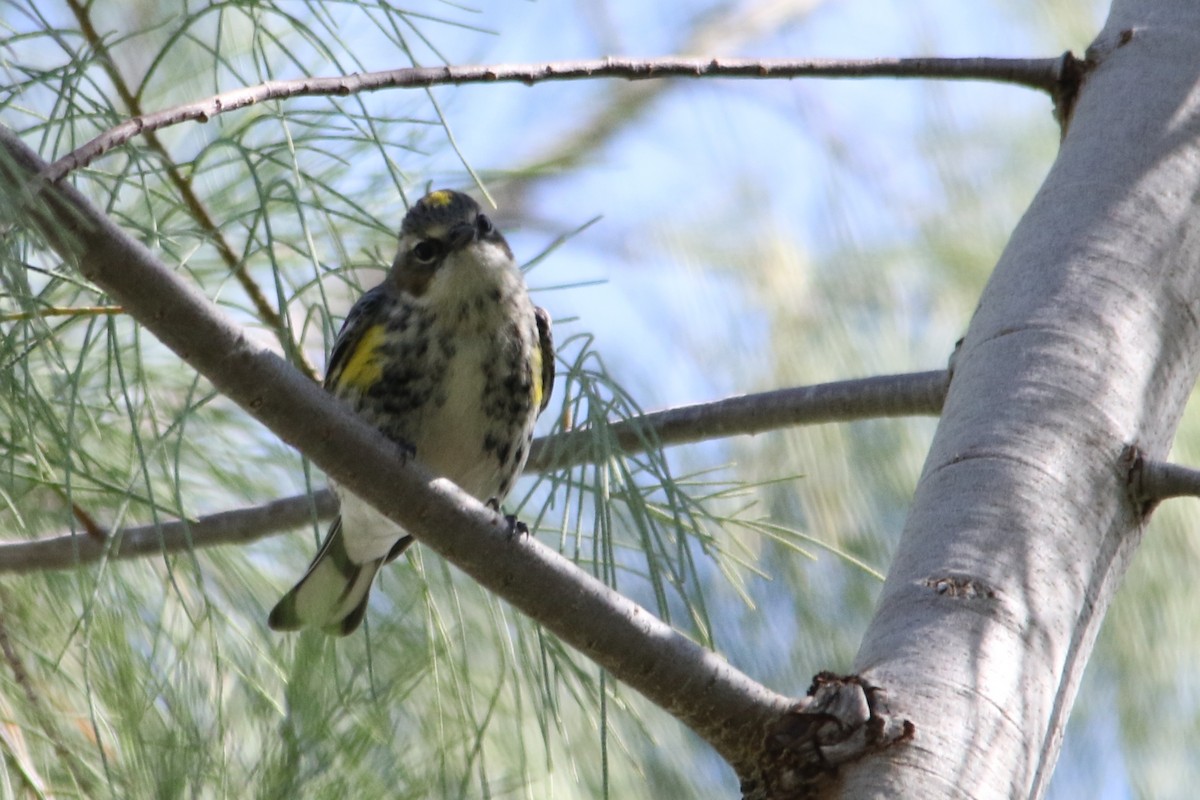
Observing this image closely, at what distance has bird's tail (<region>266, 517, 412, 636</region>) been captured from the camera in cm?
252

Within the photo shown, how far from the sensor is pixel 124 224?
2.21 meters

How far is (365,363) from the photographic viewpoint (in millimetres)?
2697

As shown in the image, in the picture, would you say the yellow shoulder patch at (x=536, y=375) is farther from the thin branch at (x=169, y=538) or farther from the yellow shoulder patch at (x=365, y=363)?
the thin branch at (x=169, y=538)

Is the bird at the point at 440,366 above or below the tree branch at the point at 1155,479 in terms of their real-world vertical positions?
above

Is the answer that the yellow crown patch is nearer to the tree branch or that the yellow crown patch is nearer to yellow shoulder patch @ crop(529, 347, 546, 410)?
yellow shoulder patch @ crop(529, 347, 546, 410)

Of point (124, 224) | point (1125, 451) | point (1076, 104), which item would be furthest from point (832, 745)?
point (124, 224)

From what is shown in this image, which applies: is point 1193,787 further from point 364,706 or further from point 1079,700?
point 364,706

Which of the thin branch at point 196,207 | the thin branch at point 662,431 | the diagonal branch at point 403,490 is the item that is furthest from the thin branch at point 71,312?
the diagonal branch at point 403,490

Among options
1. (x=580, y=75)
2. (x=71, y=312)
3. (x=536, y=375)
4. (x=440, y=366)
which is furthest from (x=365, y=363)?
(x=580, y=75)

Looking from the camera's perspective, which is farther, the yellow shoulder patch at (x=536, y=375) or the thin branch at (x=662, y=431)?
the yellow shoulder patch at (x=536, y=375)

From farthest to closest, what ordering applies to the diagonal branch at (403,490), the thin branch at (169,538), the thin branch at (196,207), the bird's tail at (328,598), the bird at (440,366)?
the bird at (440,366)
the bird's tail at (328,598)
the thin branch at (169,538)
the thin branch at (196,207)
the diagonal branch at (403,490)

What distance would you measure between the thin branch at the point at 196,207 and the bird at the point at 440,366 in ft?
Result: 0.52

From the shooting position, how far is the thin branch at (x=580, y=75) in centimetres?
159

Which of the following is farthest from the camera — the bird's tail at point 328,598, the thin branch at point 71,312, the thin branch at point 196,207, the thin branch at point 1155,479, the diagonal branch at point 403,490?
the bird's tail at point 328,598
